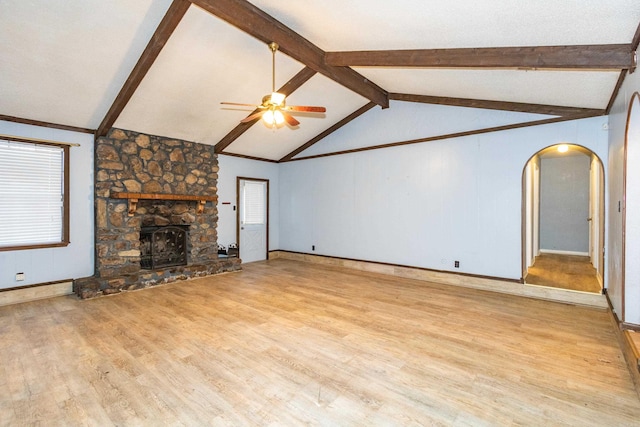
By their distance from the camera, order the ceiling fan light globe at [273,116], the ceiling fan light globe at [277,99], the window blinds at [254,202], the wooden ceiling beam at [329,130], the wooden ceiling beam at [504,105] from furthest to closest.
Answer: the window blinds at [254,202] → the wooden ceiling beam at [329,130] → the wooden ceiling beam at [504,105] → the ceiling fan light globe at [273,116] → the ceiling fan light globe at [277,99]

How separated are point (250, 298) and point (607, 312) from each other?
195 inches

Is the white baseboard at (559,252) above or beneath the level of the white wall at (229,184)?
beneath

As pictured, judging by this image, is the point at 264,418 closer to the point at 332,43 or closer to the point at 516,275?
the point at 332,43

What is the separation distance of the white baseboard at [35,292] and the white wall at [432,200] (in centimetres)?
482

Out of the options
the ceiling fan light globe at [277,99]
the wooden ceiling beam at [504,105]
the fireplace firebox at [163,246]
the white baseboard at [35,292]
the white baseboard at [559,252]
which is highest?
the wooden ceiling beam at [504,105]

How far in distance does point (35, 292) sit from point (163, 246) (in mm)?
1956

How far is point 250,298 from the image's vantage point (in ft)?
15.2

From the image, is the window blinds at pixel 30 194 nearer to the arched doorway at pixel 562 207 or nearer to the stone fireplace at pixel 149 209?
the stone fireplace at pixel 149 209

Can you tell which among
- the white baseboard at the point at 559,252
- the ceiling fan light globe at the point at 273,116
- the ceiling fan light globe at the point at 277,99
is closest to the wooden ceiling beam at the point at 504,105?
the ceiling fan light globe at the point at 273,116

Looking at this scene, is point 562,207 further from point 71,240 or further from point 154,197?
point 71,240

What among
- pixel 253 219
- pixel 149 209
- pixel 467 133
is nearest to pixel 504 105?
pixel 467 133

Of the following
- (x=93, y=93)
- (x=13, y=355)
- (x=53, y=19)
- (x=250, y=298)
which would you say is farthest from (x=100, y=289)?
(x=53, y=19)

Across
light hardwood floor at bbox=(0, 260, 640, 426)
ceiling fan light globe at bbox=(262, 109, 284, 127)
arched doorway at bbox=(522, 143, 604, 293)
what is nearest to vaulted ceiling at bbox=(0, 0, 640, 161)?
ceiling fan light globe at bbox=(262, 109, 284, 127)

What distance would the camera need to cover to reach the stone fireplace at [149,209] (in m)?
5.09
